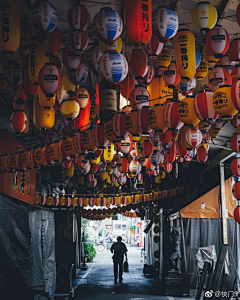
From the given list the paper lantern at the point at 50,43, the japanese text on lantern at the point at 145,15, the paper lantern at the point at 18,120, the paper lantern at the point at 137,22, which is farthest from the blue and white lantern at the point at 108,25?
the paper lantern at the point at 18,120

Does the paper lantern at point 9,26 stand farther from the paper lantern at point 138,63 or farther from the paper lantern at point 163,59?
the paper lantern at point 163,59

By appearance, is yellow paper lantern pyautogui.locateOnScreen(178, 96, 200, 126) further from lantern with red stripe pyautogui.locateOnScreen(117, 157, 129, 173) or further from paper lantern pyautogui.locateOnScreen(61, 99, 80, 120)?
lantern with red stripe pyautogui.locateOnScreen(117, 157, 129, 173)

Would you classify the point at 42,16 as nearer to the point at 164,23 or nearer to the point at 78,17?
the point at 78,17

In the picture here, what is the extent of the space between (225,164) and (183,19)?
853cm

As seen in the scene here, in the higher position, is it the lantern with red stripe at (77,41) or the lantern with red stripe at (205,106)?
the lantern with red stripe at (77,41)

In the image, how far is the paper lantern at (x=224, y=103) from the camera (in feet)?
20.7

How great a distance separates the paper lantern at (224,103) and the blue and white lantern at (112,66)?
1546 mm

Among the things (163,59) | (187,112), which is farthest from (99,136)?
(187,112)

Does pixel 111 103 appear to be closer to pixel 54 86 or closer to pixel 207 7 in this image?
pixel 54 86

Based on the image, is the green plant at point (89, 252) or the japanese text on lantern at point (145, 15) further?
the green plant at point (89, 252)

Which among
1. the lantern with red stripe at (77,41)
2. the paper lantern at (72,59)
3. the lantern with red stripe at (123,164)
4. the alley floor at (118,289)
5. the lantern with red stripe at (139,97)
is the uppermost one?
the lantern with red stripe at (77,41)

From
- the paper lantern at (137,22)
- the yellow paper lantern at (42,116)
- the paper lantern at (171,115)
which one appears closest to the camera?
the paper lantern at (137,22)

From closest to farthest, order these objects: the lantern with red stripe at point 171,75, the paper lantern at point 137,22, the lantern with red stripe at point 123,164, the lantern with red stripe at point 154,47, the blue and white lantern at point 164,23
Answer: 1. the paper lantern at point 137,22
2. the blue and white lantern at point 164,23
3. the lantern with red stripe at point 154,47
4. the lantern with red stripe at point 171,75
5. the lantern with red stripe at point 123,164

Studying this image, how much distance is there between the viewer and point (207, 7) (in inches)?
253
